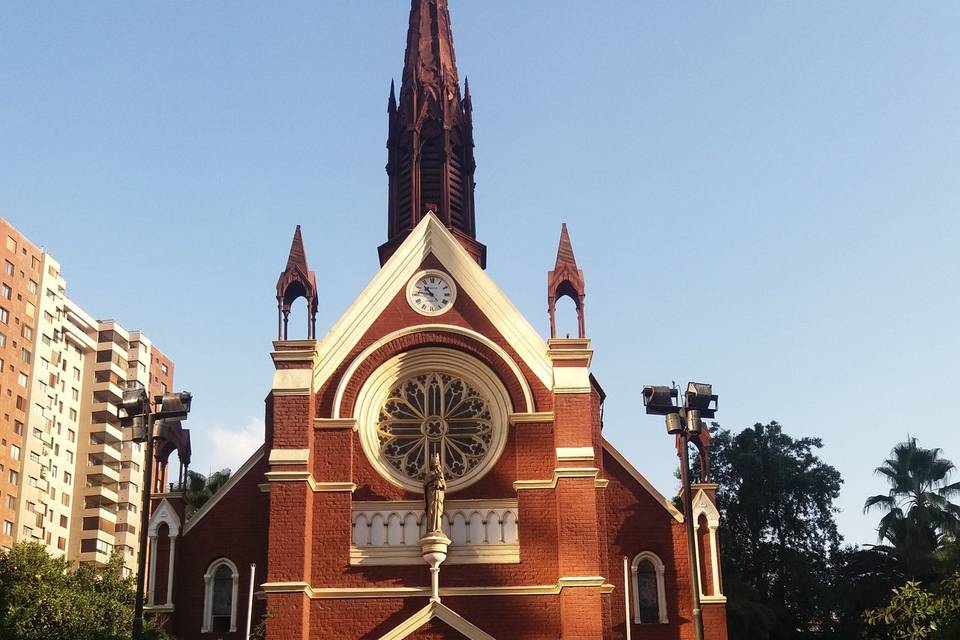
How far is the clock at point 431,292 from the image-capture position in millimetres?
31000

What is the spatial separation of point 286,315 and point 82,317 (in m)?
55.8

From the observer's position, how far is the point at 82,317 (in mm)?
82188

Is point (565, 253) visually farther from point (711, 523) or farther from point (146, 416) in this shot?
point (146, 416)

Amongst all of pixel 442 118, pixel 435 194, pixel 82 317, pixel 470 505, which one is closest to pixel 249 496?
pixel 470 505

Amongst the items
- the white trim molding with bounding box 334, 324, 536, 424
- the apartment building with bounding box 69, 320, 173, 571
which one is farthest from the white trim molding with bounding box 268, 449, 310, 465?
the apartment building with bounding box 69, 320, 173, 571

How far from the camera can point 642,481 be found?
3105 cm

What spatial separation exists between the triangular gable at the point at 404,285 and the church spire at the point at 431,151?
2.57m

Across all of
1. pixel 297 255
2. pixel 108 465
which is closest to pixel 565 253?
pixel 297 255

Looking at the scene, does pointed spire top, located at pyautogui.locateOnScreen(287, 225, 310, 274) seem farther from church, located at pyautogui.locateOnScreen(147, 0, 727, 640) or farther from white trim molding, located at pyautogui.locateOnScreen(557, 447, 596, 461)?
white trim molding, located at pyautogui.locateOnScreen(557, 447, 596, 461)

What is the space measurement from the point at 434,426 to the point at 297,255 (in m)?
6.23

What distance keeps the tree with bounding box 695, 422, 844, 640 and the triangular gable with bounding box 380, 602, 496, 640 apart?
62.2ft

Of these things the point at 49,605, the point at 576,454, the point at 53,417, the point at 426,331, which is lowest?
the point at 49,605

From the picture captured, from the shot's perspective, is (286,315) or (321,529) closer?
(321,529)

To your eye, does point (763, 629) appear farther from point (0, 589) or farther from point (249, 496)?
point (0, 589)
